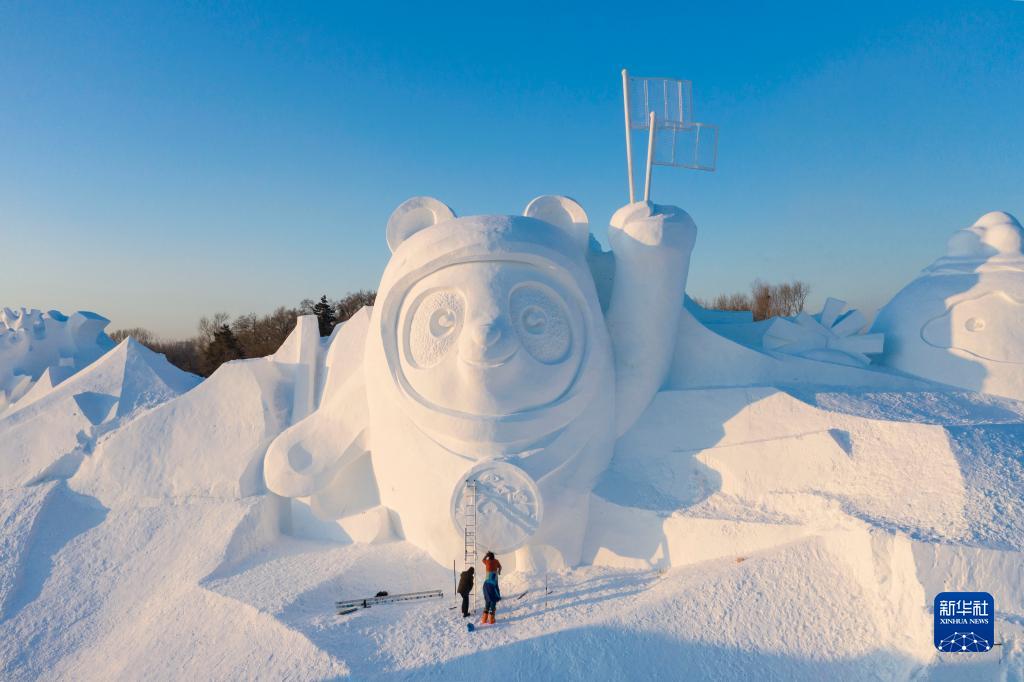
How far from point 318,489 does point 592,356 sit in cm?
328

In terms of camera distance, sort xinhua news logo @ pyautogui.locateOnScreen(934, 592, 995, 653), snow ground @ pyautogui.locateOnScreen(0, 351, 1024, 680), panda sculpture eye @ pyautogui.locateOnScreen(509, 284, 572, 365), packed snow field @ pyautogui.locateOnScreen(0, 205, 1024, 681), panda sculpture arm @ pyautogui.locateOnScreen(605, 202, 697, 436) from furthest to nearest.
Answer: panda sculpture arm @ pyautogui.locateOnScreen(605, 202, 697, 436) → panda sculpture eye @ pyautogui.locateOnScreen(509, 284, 572, 365) → packed snow field @ pyautogui.locateOnScreen(0, 205, 1024, 681) → snow ground @ pyautogui.locateOnScreen(0, 351, 1024, 680) → xinhua news logo @ pyautogui.locateOnScreen(934, 592, 995, 653)

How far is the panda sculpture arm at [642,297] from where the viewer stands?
6582 millimetres

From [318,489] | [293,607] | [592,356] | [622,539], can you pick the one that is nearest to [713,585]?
[622,539]

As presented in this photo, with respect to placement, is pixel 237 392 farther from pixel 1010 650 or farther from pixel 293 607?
pixel 1010 650

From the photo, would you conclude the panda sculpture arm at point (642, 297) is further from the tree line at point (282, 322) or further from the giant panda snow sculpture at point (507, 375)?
the tree line at point (282, 322)

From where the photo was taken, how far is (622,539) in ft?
19.7

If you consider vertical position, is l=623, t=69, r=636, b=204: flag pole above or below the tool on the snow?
above

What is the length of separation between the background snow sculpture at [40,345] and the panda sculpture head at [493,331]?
9.16 metres

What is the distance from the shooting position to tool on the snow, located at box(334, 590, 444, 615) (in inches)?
214

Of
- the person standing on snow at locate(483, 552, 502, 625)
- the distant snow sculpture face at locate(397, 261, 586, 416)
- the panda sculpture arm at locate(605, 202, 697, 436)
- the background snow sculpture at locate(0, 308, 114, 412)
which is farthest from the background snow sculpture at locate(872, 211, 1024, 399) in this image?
the background snow sculpture at locate(0, 308, 114, 412)

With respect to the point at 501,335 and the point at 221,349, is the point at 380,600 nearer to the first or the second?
the point at 501,335

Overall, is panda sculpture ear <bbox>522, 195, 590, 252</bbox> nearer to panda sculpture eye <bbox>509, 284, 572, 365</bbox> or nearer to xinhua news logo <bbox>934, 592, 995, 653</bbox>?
panda sculpture eye <bbox>509, 284, 572, 365</bbox>

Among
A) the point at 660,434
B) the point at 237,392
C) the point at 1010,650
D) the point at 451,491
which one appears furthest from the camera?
the point at 237,392

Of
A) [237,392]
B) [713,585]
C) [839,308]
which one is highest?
[839,308]
